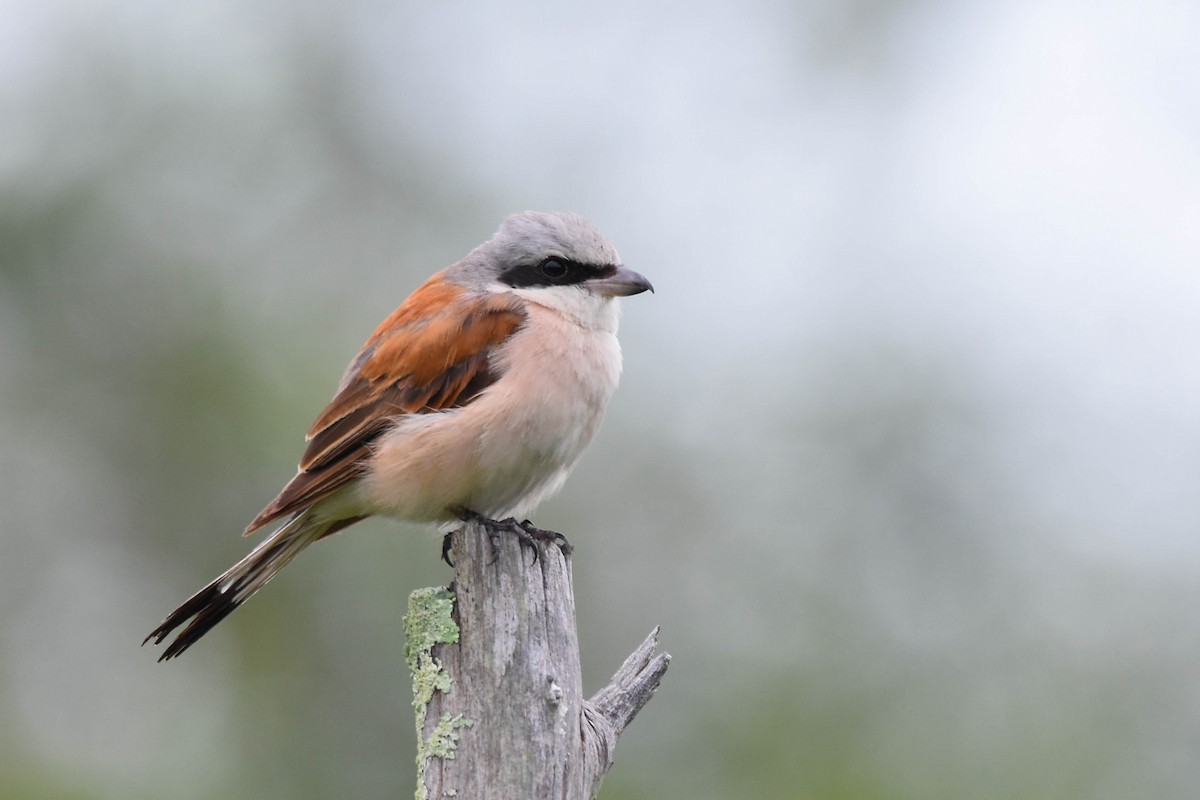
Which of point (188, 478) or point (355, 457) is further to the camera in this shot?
point (188, 478)

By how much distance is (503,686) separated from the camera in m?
3.35

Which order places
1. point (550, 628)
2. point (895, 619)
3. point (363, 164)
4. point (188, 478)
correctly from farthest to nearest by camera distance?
point (363, 164) < point (895, 619) < point (188, 478) < point (550, 628)

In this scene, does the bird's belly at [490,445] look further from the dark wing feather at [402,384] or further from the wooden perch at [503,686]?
the wooden perch at [503,686]

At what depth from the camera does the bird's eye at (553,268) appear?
16.4ft

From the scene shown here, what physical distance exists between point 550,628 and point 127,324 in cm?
644

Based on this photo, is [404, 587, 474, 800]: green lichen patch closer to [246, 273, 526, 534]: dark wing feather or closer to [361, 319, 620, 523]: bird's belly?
[361, 319, 620, 523]: bird's belly

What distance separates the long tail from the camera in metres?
4.26

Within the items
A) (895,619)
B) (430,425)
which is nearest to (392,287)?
(895,619)

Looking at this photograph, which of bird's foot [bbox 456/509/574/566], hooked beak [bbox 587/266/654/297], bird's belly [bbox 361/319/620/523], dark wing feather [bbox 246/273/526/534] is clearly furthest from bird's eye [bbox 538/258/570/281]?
bird's foot [bbox 456/509/574/566]

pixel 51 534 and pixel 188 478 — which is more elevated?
pixel 188 478

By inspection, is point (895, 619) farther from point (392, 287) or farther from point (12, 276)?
point (12, 276)

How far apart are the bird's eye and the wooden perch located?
159 centimetres

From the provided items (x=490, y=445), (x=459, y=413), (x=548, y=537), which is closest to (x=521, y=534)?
(x=548, y=537)

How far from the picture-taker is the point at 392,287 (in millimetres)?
9258
